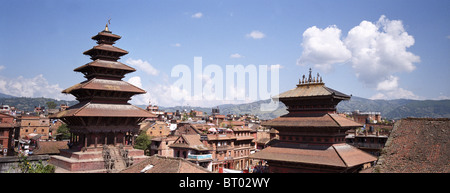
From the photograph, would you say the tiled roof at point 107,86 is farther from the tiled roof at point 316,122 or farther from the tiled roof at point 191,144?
the tiled roof at point 191,144

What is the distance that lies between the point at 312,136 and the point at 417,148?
8.96 metres

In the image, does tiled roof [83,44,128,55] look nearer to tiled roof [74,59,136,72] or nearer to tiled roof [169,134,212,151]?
tiled roof [74,59,136,72]

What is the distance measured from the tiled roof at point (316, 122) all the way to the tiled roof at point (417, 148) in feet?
15.2

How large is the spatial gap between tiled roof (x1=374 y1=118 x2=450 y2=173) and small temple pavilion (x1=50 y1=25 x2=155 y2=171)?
2390 centimetres

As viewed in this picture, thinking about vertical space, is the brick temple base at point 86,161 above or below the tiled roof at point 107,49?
below

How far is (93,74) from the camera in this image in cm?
3528

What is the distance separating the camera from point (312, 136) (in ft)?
88.1

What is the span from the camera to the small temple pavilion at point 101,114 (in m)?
30.9

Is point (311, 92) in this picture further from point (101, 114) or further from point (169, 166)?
point (101, 114)

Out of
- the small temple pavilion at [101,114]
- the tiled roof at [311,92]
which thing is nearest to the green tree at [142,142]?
the small temple pavilion at [101,114]

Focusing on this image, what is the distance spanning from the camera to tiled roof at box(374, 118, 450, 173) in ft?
57.0

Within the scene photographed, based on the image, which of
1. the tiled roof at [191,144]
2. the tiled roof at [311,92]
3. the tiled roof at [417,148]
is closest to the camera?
the tiled roof at [417,148]
